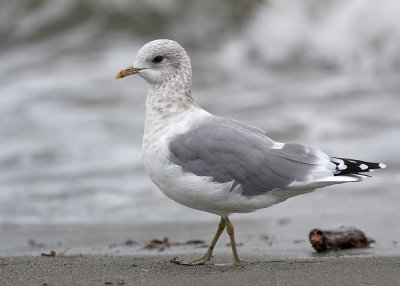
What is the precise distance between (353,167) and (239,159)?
636 millimetres

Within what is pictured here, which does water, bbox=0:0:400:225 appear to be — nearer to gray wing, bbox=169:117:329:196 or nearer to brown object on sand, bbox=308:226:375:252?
brown object on sand, bbox=308:226:375:252

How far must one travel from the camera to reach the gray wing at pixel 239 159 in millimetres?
4461

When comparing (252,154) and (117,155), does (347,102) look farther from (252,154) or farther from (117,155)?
(252,154)

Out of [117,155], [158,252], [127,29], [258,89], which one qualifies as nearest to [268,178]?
[158,252]

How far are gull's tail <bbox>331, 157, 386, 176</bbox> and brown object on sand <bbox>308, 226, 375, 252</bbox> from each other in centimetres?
88

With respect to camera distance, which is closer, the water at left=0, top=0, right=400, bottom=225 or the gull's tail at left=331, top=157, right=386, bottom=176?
the gull's tail at left=331, top=157, right=386, bottom=176

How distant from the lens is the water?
25.9 ft

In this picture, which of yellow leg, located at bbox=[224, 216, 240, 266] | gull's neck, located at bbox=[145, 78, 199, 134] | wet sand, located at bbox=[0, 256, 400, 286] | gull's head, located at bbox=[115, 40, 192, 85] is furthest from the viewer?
gull's head, located at bbox=[115, 40, 192, 85]

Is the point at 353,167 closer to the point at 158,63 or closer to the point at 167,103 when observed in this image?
the point at 167,103

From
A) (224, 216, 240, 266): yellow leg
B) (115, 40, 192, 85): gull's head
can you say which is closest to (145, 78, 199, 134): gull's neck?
(115, 40, 192, 85): gull's head

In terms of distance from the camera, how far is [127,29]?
15.7m

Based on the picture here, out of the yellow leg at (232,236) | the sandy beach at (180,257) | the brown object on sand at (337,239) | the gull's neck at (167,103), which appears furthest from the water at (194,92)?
the gull's neck at (167,103)

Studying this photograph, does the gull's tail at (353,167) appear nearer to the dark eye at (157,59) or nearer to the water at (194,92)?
the dark eye at (157,59)

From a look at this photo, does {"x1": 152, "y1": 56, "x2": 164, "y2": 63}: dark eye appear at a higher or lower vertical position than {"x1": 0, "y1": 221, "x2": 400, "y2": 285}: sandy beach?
higher
